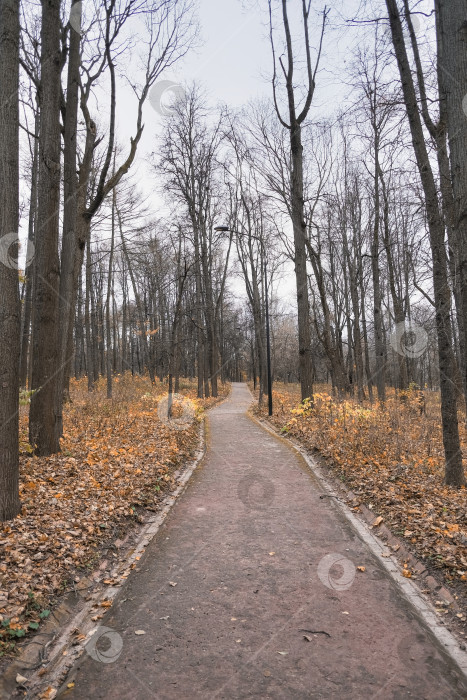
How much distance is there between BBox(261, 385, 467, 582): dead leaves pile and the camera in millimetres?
5101

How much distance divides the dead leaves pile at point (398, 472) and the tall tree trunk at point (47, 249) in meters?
5.64

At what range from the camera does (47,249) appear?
7.78 m

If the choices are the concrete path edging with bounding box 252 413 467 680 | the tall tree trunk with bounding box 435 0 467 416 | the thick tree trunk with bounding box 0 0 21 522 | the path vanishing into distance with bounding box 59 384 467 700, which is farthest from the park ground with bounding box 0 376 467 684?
the tall tree trunk with bounding box 435 0 467 416

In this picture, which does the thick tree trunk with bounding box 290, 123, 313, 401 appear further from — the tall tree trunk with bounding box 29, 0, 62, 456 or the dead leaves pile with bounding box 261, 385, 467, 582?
the tall tree trunk with bounding box 29, 0, 62, 456

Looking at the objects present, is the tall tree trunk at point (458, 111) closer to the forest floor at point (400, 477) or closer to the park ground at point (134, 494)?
the forest floor at point (400, 477)

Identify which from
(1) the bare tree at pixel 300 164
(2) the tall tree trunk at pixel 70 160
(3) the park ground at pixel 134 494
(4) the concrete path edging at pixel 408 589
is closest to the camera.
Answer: (4) the concrete path edging at pixel 408 589

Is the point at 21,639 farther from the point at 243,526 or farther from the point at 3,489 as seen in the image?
the point at 243,526

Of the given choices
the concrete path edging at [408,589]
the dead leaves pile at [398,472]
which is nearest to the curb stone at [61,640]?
the concrete path edging at [408,589]

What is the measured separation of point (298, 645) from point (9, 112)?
6.06m

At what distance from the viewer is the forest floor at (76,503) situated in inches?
155

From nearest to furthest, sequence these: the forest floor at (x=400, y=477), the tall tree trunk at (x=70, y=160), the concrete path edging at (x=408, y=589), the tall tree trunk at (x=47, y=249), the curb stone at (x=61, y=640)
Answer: the curb stone at (x=61, y=640), the concrete path edging at (x=408, y=589), the forest floor at (x=400, y=477), the tall tree trunk at (x=47, y=249), the tall tree trunk at (x=70, y=160)

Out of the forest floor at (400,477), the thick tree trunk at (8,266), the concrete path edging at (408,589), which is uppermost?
the thick tree trunk at (8,266)

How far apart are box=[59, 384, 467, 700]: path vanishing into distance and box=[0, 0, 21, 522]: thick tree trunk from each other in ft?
6.41

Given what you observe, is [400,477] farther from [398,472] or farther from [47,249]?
[47,249]
